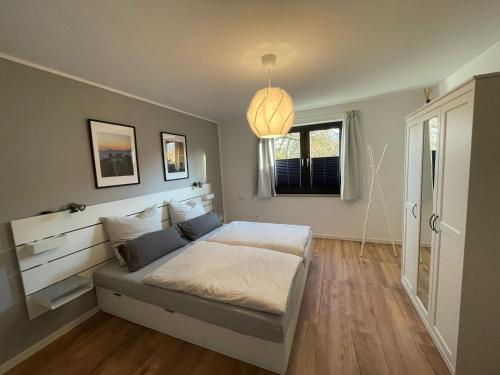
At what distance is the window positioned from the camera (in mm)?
3691

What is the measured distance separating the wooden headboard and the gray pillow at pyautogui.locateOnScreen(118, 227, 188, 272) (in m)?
0.31

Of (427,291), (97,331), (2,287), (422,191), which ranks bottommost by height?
(97,331)

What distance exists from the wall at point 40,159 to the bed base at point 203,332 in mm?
388

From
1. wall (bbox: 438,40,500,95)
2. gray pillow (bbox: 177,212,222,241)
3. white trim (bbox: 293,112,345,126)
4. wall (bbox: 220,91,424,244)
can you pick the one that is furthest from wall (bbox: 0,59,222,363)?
wall (bbox: 438,40,500,95)

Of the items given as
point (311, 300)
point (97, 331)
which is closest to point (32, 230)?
point (97, 331)

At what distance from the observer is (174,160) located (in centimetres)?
323

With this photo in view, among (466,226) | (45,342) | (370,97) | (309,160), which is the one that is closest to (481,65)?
(370,97)

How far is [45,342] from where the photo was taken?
1770 mm

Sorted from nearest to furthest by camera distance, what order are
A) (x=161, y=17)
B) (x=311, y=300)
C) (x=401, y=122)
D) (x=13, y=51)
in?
(x=161, y=17)
(x=13, y=51)
(x=311, y=300)
(x=401, y=122)

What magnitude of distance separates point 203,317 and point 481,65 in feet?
11.2

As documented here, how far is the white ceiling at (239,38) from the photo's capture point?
1236 millimetres

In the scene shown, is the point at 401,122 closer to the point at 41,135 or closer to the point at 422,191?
the point at 422,191

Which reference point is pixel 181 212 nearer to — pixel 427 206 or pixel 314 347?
pixel 314 347

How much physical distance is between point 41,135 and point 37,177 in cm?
37
